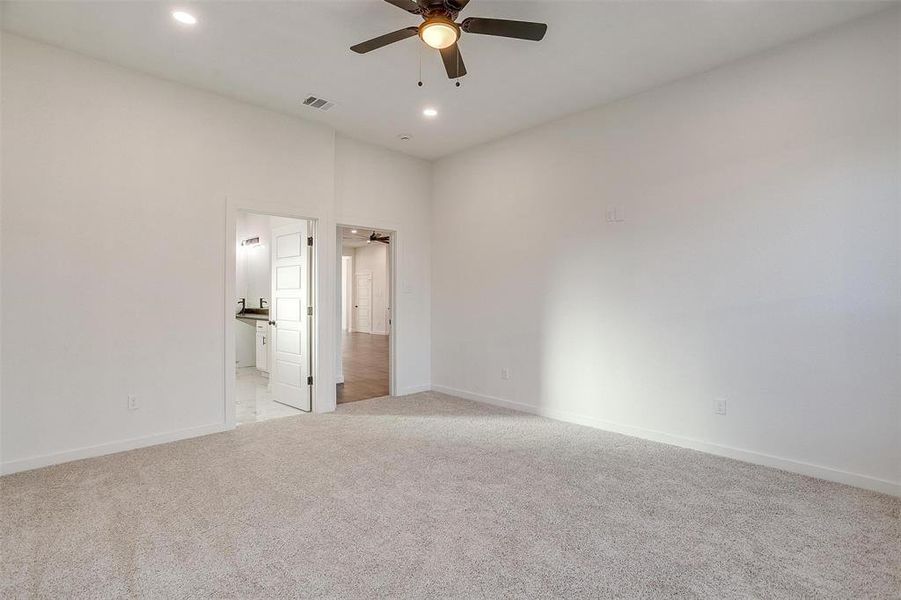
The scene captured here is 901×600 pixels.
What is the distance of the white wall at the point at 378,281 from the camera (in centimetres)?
1354

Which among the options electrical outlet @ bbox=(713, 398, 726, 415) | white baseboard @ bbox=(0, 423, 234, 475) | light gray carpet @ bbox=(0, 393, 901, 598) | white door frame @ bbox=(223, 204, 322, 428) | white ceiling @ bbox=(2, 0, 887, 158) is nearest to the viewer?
light gray carpet @ bbox=(0, 393, 901, 598)

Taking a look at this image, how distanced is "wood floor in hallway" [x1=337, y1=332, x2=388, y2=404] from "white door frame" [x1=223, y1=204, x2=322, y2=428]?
650 millimetres

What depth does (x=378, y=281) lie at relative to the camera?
13.8m

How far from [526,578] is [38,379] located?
3.57 meters

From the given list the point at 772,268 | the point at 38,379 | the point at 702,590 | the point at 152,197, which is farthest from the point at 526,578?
the point at 152,197

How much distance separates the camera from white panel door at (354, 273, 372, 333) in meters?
14.1

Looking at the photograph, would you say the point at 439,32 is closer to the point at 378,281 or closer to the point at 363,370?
the point at 363,370

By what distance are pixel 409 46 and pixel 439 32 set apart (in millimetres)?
924

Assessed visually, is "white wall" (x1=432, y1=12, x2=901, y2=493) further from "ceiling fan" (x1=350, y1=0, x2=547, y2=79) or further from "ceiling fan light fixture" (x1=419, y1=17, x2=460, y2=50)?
"ceiling fan light fixture" (x1=419, y1=17, x2=460, y2=50)

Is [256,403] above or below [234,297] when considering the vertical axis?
below

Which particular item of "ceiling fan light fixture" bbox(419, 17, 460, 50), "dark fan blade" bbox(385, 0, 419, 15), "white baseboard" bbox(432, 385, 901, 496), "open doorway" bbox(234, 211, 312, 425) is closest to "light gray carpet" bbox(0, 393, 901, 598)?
"white baseboard" bbox(432, 385, 901, 496)

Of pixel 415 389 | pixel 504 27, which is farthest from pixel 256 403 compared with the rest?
pixel 504 27

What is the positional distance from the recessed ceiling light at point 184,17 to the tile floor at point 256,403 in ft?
11.0

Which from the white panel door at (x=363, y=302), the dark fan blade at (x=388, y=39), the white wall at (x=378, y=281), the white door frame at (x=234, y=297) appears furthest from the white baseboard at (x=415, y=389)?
the white panel door at (x=363, y=302)
